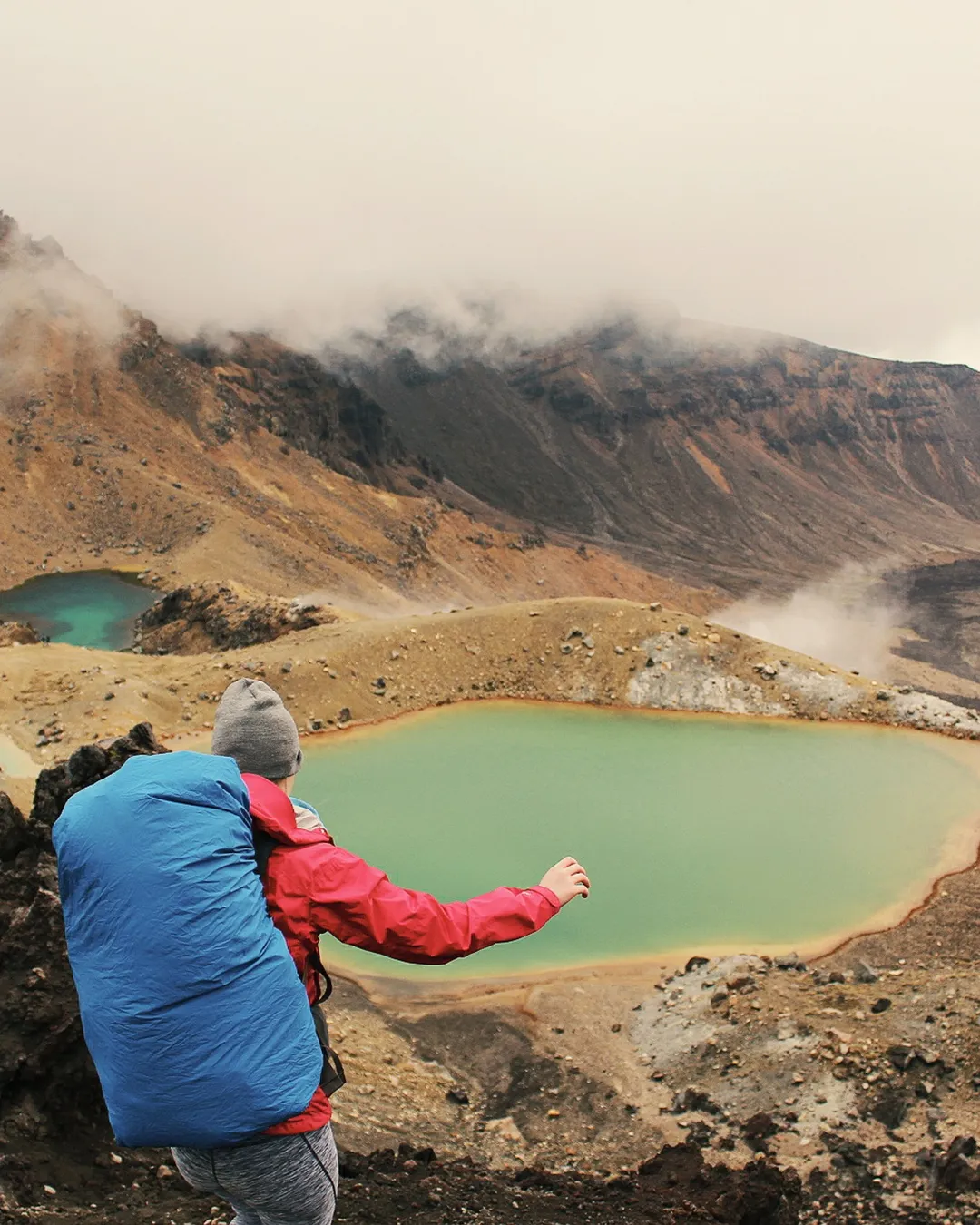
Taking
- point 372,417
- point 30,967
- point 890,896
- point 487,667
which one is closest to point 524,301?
point 372,417

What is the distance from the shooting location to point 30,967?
8031 mm

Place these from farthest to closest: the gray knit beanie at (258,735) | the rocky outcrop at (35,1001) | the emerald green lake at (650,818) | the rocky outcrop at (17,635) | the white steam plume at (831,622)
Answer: the white steam plume at (831,622) < the rocky outcrop at (17,635) < the emerald green lake at (650,818) < the rocky outcrop at (35,1001) < the gray knit beanie at (258,735)

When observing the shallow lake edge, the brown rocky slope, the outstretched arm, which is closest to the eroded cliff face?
the brown rocky slope

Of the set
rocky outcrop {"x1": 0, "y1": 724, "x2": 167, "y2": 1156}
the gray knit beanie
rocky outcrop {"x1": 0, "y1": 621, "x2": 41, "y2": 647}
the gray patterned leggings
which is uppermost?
the gray knit beanie

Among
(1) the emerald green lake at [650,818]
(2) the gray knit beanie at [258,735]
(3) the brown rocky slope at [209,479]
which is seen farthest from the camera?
(3) the brown rocky slope at [209,479]

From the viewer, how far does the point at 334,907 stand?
3635 mm

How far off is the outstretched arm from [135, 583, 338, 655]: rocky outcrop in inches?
1177

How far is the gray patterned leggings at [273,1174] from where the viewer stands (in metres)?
3.59

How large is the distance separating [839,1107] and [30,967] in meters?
8.55

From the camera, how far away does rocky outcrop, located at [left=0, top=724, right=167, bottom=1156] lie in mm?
7211

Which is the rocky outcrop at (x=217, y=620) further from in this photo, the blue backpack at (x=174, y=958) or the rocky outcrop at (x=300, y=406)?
the rocky outcrop at (x=300, y=406)

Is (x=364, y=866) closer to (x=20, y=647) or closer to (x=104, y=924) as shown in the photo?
(x=104, y=924)

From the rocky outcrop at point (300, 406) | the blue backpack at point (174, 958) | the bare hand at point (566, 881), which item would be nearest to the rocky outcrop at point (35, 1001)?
the blue backpack at point (174, 958)

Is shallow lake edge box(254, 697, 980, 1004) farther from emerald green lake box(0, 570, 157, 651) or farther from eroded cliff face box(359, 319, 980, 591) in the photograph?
eroded cliff face box(359, 319, 980, 591)
